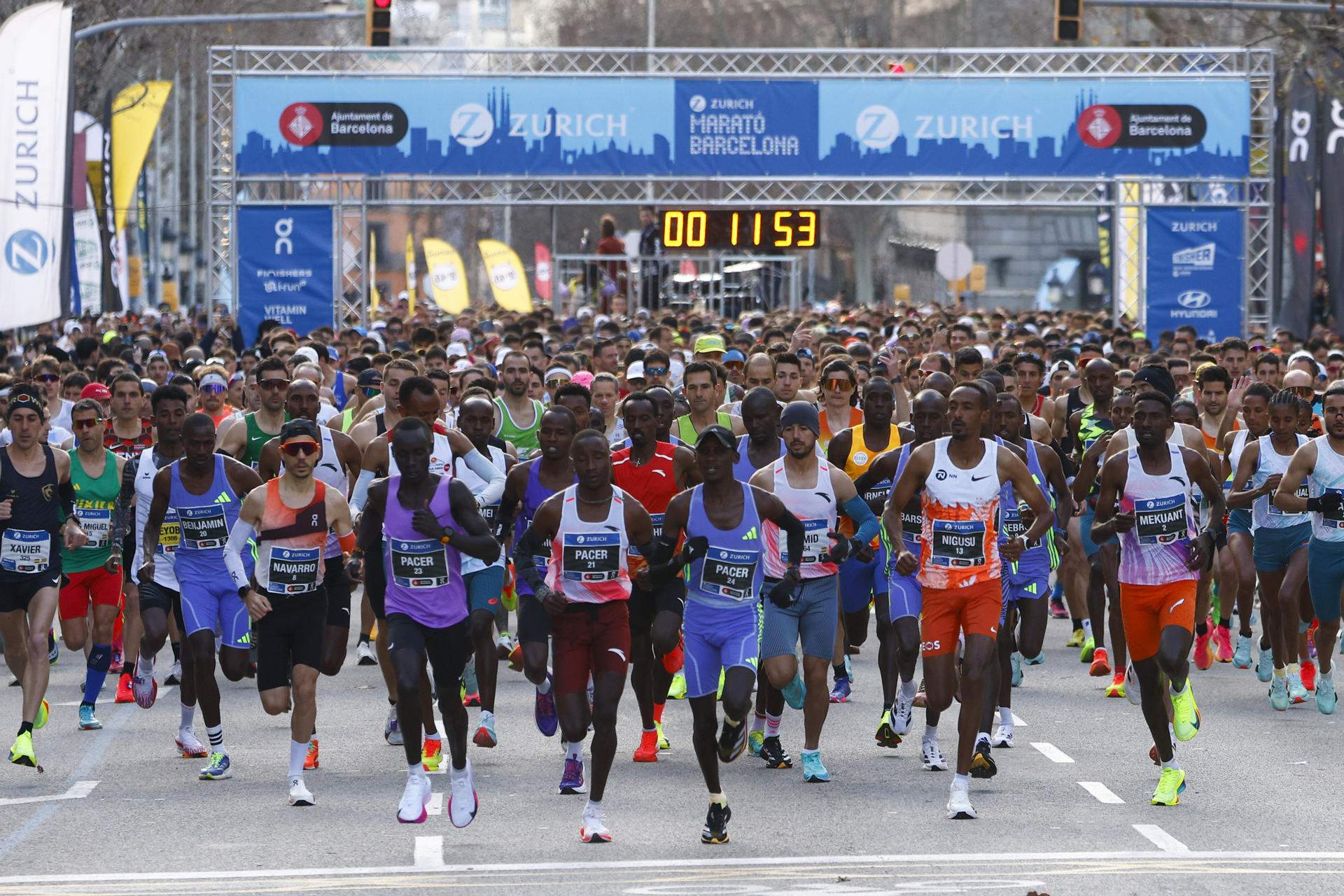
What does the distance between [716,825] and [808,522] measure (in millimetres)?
1889

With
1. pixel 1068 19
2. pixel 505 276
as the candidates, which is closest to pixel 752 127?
pixel 1068 19

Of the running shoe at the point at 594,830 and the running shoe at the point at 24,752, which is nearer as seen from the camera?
the running shoe at the point at 594,830

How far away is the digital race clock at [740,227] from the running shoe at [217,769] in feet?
58.4

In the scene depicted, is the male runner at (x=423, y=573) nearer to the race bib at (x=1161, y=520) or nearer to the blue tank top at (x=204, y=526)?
the blue tank top at (x=204, y=526)

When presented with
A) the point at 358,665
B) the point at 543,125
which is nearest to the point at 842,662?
the point at 358,665

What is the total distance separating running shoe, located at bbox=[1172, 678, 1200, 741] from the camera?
1038 cm

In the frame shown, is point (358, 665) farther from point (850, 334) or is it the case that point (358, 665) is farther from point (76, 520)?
point (850, 334)

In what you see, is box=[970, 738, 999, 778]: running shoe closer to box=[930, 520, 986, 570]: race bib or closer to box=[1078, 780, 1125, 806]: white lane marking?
box=[1078, 780, 1125, 806]: white lane marking

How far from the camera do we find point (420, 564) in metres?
9.63

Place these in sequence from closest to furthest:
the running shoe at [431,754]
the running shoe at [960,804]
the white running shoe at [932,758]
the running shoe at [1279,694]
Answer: the running shoe at [960,804] → the running shoe at [431,754] → the white running shoe at [932,758] → the running shoe at [1279,694]

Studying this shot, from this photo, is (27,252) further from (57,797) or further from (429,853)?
(429,853)

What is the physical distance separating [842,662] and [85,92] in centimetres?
2946

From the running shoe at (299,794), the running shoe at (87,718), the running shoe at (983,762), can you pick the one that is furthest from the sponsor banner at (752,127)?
the running shoe at (299,794)

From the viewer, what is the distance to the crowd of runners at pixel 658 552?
966cm
